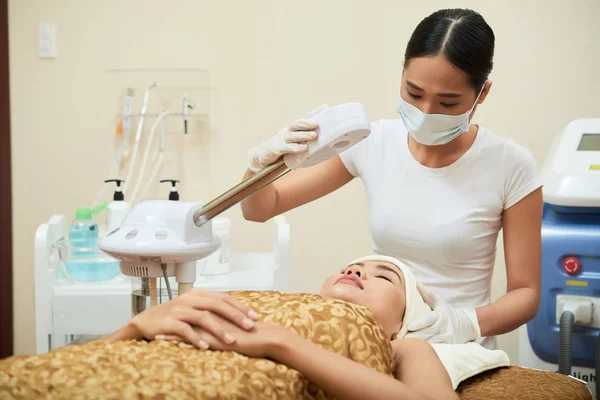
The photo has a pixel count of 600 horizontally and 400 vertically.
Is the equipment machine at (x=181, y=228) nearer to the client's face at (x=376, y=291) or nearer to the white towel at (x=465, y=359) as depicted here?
the client's face at (x=376, y=291)

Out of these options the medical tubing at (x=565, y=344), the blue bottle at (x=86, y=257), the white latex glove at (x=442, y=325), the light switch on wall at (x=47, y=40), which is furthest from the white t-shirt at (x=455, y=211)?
the light switch on wall at (x=47, y=40)

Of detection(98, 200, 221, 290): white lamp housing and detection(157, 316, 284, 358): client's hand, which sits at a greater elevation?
detection(98, 200, 221, 290): white lamp housing

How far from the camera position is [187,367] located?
0.84 meters

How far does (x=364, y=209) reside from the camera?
2.61 m

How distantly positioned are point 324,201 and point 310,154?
1.57 metres

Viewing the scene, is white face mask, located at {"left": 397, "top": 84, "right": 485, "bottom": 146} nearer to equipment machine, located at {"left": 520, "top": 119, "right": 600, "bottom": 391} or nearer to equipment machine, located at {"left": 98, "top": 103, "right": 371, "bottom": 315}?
equipment machine, located at {"left": 98, "top": 103, "right": 371, "bottom": 315}

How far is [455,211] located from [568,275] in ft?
1.97

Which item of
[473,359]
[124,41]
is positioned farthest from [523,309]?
[124,41]

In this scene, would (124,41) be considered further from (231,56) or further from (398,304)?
(398,304)

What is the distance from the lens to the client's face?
1200mm

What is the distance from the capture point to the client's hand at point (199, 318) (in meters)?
0.93

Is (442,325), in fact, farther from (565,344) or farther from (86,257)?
(86,257)

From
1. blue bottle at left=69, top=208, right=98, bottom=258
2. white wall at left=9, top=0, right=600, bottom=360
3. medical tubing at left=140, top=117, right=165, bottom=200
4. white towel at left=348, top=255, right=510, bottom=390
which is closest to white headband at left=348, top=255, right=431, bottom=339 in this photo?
white towel at left=348, top=255, right=510, bottom=390

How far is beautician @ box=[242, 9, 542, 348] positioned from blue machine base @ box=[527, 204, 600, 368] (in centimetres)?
42
